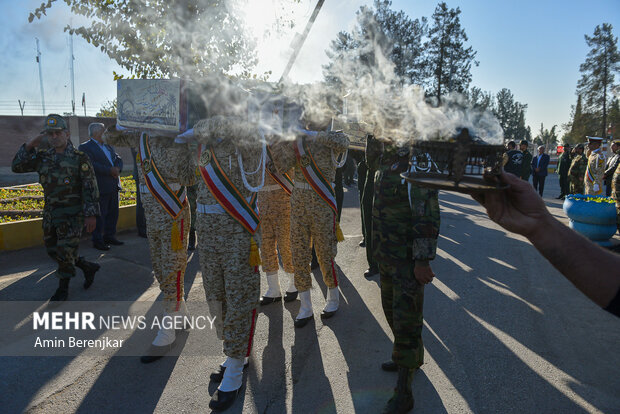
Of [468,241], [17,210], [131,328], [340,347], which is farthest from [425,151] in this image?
[17,210]

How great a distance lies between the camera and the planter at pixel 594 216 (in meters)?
7.09

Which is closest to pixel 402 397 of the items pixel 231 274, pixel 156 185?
pixel 231 274

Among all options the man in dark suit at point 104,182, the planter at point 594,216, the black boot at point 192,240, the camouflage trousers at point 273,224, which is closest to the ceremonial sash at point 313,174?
the camouflage trousers at point 273,224

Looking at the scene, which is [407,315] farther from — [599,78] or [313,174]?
[599,78]

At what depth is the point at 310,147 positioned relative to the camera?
168 inches

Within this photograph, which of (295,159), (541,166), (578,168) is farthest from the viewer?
(541,166)

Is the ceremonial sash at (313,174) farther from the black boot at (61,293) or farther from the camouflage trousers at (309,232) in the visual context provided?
the black boot at (61,293)

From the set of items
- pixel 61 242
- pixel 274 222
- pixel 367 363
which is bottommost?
pixel 367 363

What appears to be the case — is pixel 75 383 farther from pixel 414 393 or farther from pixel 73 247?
pixel 414 393

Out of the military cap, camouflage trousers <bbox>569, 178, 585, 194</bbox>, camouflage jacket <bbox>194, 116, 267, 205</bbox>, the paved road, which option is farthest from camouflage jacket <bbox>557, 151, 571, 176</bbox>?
the military cap

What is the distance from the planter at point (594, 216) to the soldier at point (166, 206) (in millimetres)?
7468

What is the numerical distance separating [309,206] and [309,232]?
32cm

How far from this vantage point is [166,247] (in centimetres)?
367

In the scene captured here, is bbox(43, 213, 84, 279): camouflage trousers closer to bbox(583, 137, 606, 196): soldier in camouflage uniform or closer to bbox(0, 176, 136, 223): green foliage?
bbox(0, 176, 136, 223): green foliage
